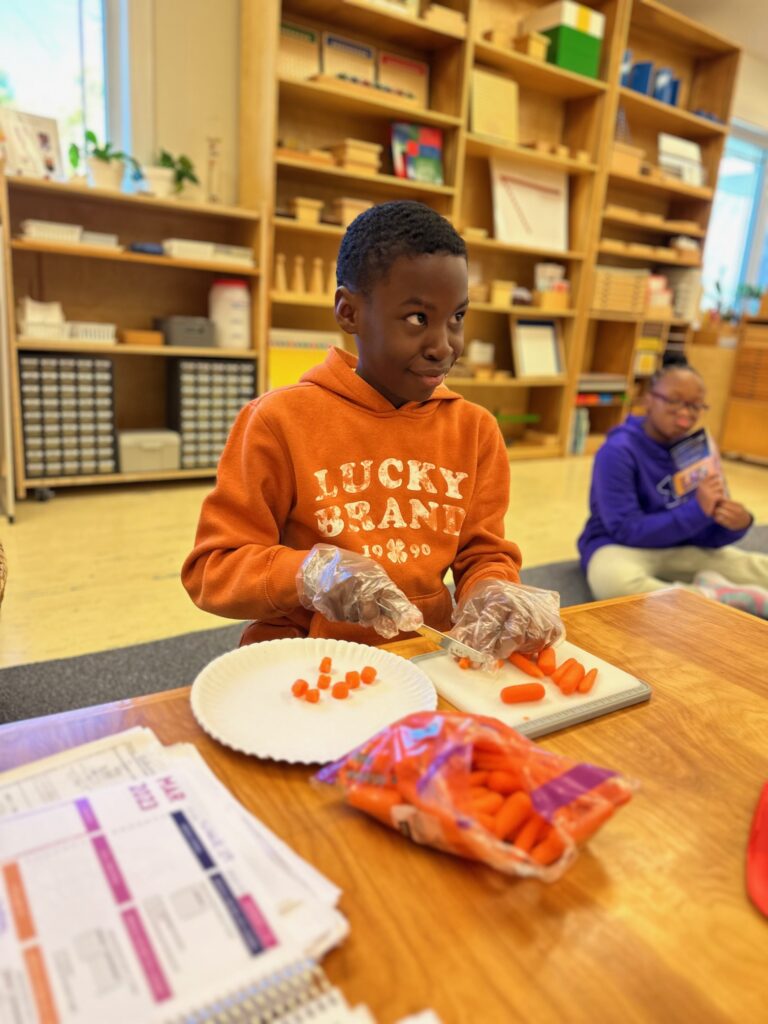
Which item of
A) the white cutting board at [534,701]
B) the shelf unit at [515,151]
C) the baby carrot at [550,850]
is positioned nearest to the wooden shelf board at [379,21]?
Answer: the shelf unit at [515,151]

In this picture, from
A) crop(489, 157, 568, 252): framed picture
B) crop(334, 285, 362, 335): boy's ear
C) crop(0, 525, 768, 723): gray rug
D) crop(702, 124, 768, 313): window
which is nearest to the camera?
crop(334, 285, 362, 335): boy's ear

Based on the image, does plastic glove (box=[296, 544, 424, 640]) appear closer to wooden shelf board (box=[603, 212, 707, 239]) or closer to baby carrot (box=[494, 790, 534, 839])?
baby carrot (box=[494, 790, 534, 839])

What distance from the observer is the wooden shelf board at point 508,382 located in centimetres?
396

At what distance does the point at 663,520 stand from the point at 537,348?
2.41 m

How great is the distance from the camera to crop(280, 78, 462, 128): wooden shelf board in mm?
3051

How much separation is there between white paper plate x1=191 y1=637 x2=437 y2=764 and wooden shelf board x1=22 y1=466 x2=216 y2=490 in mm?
2410

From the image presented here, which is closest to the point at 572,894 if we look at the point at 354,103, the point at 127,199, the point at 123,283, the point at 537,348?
the point at 127,199

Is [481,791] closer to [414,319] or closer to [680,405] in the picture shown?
[414,319]

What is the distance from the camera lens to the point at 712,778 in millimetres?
621

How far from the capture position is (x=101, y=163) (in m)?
2.72

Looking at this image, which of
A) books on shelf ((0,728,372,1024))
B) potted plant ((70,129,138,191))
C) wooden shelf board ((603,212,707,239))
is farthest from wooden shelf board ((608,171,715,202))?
books on shelf ((0,728,372,1024))

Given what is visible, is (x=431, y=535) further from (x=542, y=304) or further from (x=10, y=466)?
(x=542, y=304)

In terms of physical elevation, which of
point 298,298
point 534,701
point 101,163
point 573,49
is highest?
point 573,49

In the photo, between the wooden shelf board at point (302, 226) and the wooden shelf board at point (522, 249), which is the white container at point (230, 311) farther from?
the wooden shelf board at point (522, 249)
